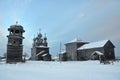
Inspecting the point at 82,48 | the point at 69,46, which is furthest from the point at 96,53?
the point at 69,46

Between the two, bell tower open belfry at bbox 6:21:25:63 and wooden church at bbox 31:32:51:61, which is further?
wooden church at bbox 31:32:51:61

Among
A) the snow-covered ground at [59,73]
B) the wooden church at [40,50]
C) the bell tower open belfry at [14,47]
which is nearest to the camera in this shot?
the snow-covered ground at [59,73]

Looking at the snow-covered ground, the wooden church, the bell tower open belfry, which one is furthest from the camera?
the wooden church

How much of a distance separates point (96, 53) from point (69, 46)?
67.4 ft

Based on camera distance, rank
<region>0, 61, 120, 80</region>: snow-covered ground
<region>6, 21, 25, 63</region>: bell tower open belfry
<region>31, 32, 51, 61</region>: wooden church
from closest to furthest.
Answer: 1. <region>0, 61, 120, 80</region>: snow-covered ground
2. <region>6, 21, 25, 63</region>: bell tower open belfry
3. <region>31, 32, 51, 61</region>: wooden church

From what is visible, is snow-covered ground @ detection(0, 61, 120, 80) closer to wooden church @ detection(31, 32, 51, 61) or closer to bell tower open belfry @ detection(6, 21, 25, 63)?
bell tower open belfry @ detection(6, 21, 25, 63)

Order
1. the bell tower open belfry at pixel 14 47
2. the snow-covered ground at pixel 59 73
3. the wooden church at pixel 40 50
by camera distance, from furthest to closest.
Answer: the wooden church at pixel 40 50, the bell tower open belfry at pixel 14 47, the snow-covered ground at pixel 59 73

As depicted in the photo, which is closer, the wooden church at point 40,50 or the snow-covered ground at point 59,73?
the snow-covered ground at point 59,73

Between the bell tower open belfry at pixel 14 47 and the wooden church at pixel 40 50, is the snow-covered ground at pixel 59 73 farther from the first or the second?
the wooden church at pixel 40 50

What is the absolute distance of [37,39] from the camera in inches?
3255

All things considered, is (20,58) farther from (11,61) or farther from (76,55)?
(76,55)

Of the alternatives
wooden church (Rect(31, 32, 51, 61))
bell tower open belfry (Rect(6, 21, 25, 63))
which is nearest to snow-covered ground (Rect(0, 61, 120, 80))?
bell tower open belfry (Rect(6, 21, 25, 63))

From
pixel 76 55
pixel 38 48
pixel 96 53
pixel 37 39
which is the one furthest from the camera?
pixel 37 39

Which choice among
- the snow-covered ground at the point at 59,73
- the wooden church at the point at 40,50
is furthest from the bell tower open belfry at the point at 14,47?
the wooden church at the point at 40,50
